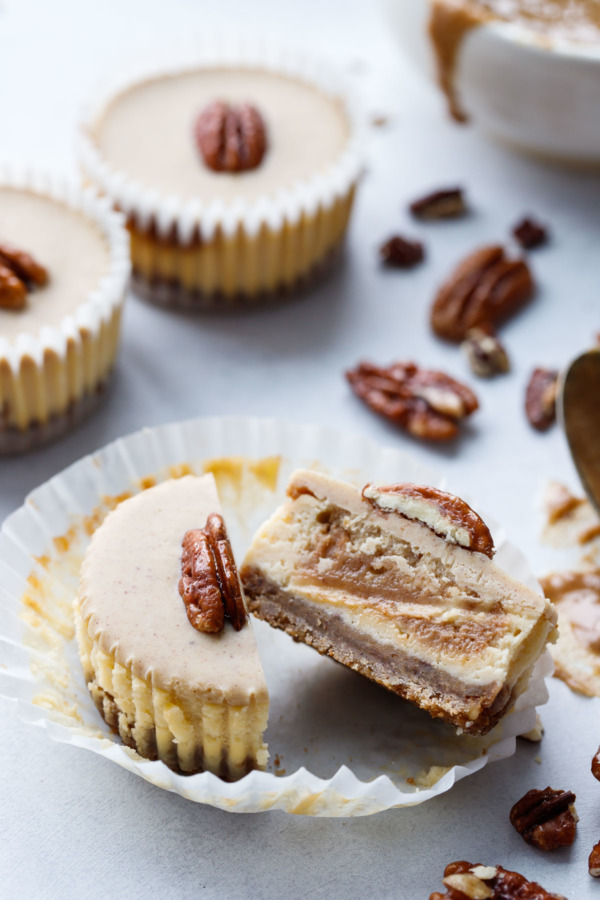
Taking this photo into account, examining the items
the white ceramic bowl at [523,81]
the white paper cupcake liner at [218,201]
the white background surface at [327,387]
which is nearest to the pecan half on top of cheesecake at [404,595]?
the white background surface at [327,387]

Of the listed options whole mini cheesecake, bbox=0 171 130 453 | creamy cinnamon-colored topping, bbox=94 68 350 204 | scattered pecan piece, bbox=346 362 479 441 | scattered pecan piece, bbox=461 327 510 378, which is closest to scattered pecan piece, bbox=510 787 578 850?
scattered pecan piece, bbox=346 362 479 441

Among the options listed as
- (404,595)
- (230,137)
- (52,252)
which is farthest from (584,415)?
(52,252)

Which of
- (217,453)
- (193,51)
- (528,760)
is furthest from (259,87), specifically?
(528,760)

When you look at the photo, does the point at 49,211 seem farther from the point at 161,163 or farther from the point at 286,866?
the point at 286,866

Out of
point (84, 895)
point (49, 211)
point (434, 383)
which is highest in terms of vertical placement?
point (49, 211)

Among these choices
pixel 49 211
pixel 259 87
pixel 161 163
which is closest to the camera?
pixel 49 211

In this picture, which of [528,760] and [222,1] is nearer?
[528,760]

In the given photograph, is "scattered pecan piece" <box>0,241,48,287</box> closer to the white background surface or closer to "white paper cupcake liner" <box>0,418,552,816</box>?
the white background surface

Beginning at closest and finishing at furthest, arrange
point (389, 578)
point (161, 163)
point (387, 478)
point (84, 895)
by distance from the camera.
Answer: point (84, 895) → point (389, 578) → point (387, 478) → point (161, 163)
